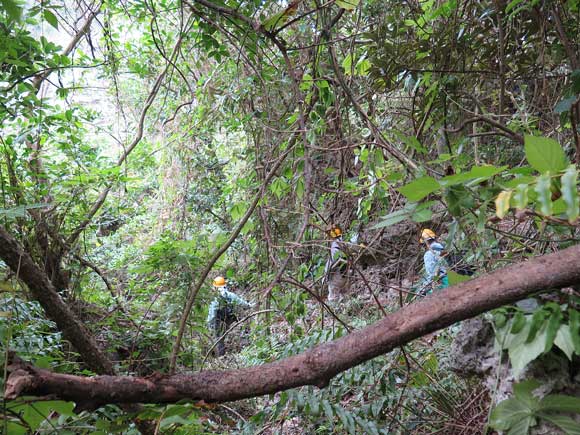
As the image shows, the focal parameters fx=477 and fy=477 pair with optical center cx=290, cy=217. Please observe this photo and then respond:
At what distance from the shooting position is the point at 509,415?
1063 millimetres

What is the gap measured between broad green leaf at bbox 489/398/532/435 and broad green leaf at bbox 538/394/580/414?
0.15ft

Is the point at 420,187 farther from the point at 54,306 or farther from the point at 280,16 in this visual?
the point at 54,306

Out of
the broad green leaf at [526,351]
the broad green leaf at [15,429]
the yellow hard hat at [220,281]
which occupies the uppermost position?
the yellow hard hat at [220,281]

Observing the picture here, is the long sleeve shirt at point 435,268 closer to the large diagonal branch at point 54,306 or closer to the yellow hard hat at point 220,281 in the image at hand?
the large diagonal branch at point 54,306

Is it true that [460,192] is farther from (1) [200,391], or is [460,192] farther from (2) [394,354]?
(2) [394,354]

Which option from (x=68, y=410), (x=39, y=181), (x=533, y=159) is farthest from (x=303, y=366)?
(x=39, y=181)

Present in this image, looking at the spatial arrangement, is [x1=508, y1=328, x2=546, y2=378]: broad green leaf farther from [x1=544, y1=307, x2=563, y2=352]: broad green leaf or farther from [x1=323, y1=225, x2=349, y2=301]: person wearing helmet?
[x1=323, y1=225, x2=349, y2=301]: person wearing helmet

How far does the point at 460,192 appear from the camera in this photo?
1026mm

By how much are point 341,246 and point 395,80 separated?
3.33 ft

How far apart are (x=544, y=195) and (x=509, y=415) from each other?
60cm

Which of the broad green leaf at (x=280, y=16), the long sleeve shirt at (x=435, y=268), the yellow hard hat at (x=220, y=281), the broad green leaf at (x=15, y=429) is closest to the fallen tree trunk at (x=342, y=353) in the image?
the broad green leaf at (x=15, y=429)

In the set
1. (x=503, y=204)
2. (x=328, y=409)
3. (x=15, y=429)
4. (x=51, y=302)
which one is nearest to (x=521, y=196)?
(x=503, y=204)

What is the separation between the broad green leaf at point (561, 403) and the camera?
3.30 ft

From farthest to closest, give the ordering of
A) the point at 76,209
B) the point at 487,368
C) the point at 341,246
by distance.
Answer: the point at 76,209 < the point at 341,246 < the point at 487,368
